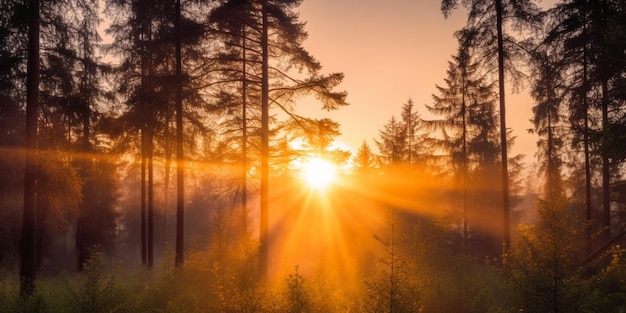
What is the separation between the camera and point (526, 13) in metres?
15.0

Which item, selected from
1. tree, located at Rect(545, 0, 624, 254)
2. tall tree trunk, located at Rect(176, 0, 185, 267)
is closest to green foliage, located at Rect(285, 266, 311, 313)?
tall tree trunk, located at Rect(176, 0, 185, 267)

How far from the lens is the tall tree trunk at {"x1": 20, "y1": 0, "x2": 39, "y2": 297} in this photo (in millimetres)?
11164

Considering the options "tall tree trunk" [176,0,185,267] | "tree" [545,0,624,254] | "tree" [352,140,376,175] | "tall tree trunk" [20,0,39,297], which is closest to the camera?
"tall tree trunk" [20,0,39,297]

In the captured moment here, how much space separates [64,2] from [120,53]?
27.9 ft

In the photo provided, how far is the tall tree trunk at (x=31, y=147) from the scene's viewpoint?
11164 mm

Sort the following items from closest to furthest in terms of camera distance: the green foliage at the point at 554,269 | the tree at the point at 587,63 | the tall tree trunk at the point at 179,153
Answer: the green foliage at the point at 554,269 → the tall tree trunk at the point at 179,153 → the tree at the point at 587,63

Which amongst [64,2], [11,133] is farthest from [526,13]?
[11,133]

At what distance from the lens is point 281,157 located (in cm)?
1460

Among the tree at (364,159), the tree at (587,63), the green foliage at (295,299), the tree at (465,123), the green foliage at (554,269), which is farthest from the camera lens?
the tree at (364,159)

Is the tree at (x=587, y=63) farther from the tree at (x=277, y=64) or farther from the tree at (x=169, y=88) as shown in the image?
the tree at (x=169, y=88)

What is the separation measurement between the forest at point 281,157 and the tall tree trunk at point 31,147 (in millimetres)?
41

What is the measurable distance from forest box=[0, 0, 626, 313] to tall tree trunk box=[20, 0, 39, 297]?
41 millimetres

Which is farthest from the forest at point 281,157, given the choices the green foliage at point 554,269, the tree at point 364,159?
the tree at point 364,159

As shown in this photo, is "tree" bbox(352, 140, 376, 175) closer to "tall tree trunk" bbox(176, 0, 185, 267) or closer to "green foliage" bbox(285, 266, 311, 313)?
"tall tree trunk" bbox(176, 0, 185, 267)
